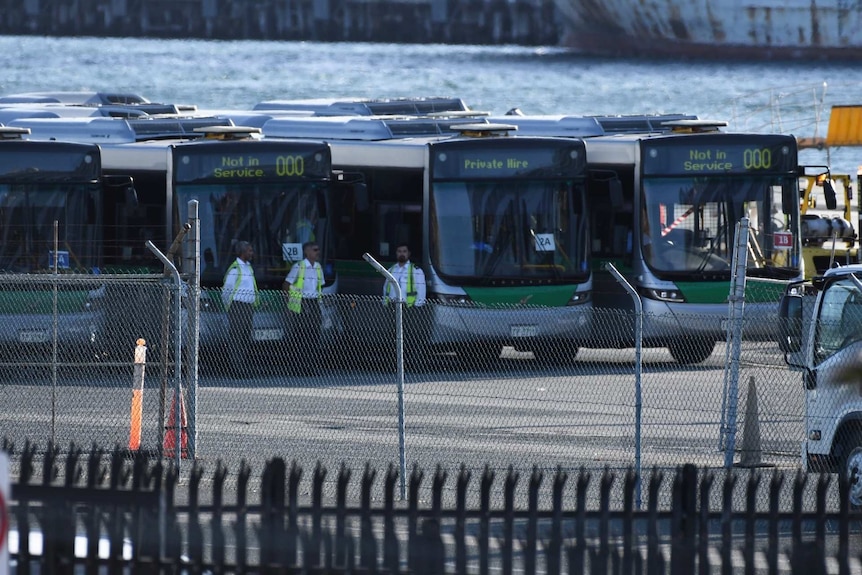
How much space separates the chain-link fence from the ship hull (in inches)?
4023

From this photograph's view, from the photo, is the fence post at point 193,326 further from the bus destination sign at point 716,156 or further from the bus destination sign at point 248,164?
the bus destination sign at point 716,156

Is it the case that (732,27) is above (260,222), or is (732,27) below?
above

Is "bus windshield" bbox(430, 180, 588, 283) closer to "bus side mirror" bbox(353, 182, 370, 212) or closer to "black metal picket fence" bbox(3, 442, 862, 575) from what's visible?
"bus side mirror" bbox(353, 182, 370, 212)

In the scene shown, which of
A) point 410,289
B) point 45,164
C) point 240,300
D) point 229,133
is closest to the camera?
point 240,300

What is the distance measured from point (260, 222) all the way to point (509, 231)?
9.64ft

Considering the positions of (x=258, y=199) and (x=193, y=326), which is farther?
(x=258, y=199)

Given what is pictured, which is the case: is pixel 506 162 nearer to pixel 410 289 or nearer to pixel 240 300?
pixel 410 289

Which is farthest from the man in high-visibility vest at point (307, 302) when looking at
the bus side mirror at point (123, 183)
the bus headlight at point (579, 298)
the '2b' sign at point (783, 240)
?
the '2b' sign at point (783, 240)

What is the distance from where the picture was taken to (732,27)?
123000mm

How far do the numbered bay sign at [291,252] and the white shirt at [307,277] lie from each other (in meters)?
0.12

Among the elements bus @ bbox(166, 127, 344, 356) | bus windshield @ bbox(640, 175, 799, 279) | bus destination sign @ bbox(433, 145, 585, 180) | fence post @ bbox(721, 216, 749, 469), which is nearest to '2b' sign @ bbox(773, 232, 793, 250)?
bus windshield @ bbox(640, 175, 799, 279)

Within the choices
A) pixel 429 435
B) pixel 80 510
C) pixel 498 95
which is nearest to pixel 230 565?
pixel 80 510

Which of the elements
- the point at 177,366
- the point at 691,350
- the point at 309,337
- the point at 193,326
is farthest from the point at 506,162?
the point at 177,366

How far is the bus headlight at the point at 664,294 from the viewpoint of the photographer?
2039 centimetres
